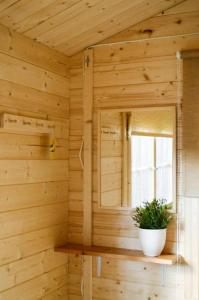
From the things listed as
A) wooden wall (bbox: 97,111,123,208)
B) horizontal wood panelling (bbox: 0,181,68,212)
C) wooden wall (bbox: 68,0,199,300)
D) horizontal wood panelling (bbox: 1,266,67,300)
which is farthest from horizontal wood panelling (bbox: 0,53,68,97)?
horizontal wood panelling (bbox: 1,266,67,300)

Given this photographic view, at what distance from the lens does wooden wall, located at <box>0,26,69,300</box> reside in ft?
7.29

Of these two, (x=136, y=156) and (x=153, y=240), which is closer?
(x=153, y=240)

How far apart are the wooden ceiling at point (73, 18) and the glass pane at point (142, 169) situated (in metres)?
0.71

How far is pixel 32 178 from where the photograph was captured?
244 cm

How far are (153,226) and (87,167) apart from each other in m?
0.62

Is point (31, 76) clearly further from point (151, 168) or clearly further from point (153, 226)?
point (153, 226)

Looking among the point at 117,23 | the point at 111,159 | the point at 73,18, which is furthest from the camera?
the point at 111,159

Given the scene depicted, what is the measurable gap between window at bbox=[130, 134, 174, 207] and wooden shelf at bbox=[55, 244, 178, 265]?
30 centimetres

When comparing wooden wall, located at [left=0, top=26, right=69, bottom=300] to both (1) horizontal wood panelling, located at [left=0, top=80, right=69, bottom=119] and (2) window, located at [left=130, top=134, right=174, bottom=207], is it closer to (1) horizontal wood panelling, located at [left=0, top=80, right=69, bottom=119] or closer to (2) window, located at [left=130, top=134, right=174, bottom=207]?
(1) horizontal wood panelling, located at [left=0, top=80, right=69, bottom=119]

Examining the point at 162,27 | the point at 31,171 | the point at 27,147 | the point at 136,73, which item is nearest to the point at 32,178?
the point at 31,171

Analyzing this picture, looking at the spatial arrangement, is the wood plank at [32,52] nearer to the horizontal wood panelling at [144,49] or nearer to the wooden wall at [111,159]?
the horizontal wood panelling at [144,49]

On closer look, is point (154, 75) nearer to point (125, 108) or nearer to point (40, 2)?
point (125, 108)

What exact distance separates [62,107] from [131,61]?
21.6 inches

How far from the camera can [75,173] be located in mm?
2812
